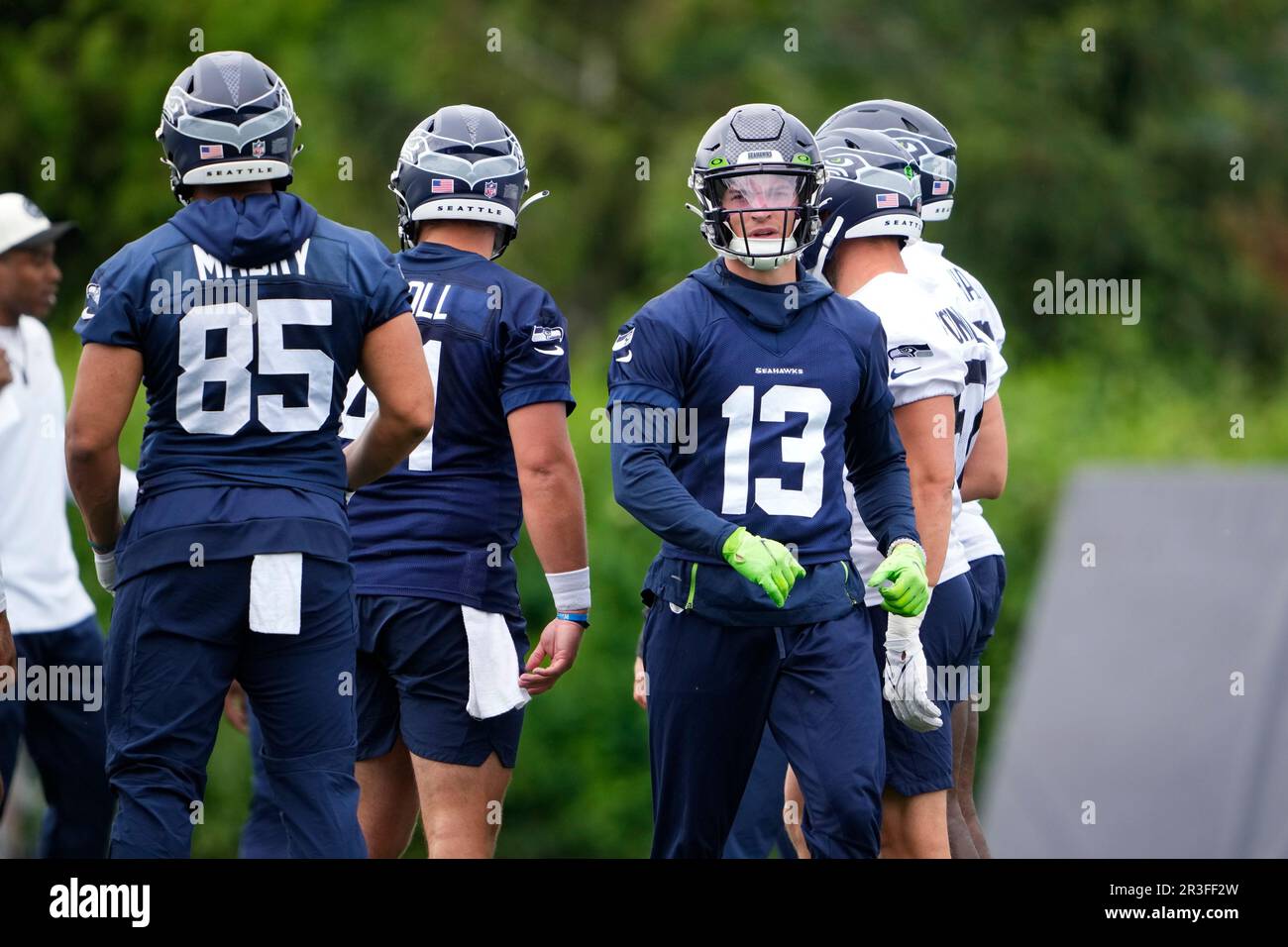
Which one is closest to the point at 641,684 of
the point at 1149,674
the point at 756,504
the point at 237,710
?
the point at 756,504

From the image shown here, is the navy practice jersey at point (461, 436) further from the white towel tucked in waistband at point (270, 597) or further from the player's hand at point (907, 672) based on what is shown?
the player's hand at point (907, 672)

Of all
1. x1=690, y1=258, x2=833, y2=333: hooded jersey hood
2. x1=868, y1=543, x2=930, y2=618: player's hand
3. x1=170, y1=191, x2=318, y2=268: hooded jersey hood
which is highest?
x1=170, y1=191, x2=318, y2=268: hooded jersey hood

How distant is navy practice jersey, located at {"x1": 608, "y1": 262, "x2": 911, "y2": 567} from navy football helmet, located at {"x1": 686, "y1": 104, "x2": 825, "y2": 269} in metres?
0.14

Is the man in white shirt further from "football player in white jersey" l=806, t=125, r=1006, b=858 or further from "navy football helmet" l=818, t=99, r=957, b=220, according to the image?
"navy football helmet" l=818, t=99, r=957, b=220

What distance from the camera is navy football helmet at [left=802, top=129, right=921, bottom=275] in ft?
17.9

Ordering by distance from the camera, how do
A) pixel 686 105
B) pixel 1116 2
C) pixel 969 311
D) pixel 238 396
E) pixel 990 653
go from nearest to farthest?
pixel 238 396, pixel 969 311, pixel 990 653, pixel 1116 2, pixel 686 105

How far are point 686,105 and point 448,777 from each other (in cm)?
2123

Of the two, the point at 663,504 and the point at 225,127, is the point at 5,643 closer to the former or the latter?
the point at 225,127

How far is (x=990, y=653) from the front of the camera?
37.2ft

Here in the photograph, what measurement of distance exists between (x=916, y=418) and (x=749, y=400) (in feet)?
2.03

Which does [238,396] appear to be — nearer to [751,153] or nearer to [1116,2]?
[751,153]

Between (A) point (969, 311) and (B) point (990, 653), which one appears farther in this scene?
(B) point (990, 653)

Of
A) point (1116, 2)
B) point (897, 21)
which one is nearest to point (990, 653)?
point (1116, 2)

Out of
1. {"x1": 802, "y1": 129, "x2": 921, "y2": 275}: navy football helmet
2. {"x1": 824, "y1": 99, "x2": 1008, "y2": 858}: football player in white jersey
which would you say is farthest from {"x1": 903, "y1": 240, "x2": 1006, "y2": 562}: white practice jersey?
{"x1": 802, "y1": 129, "x2": 921, "y2": 275}: navy football helmet
